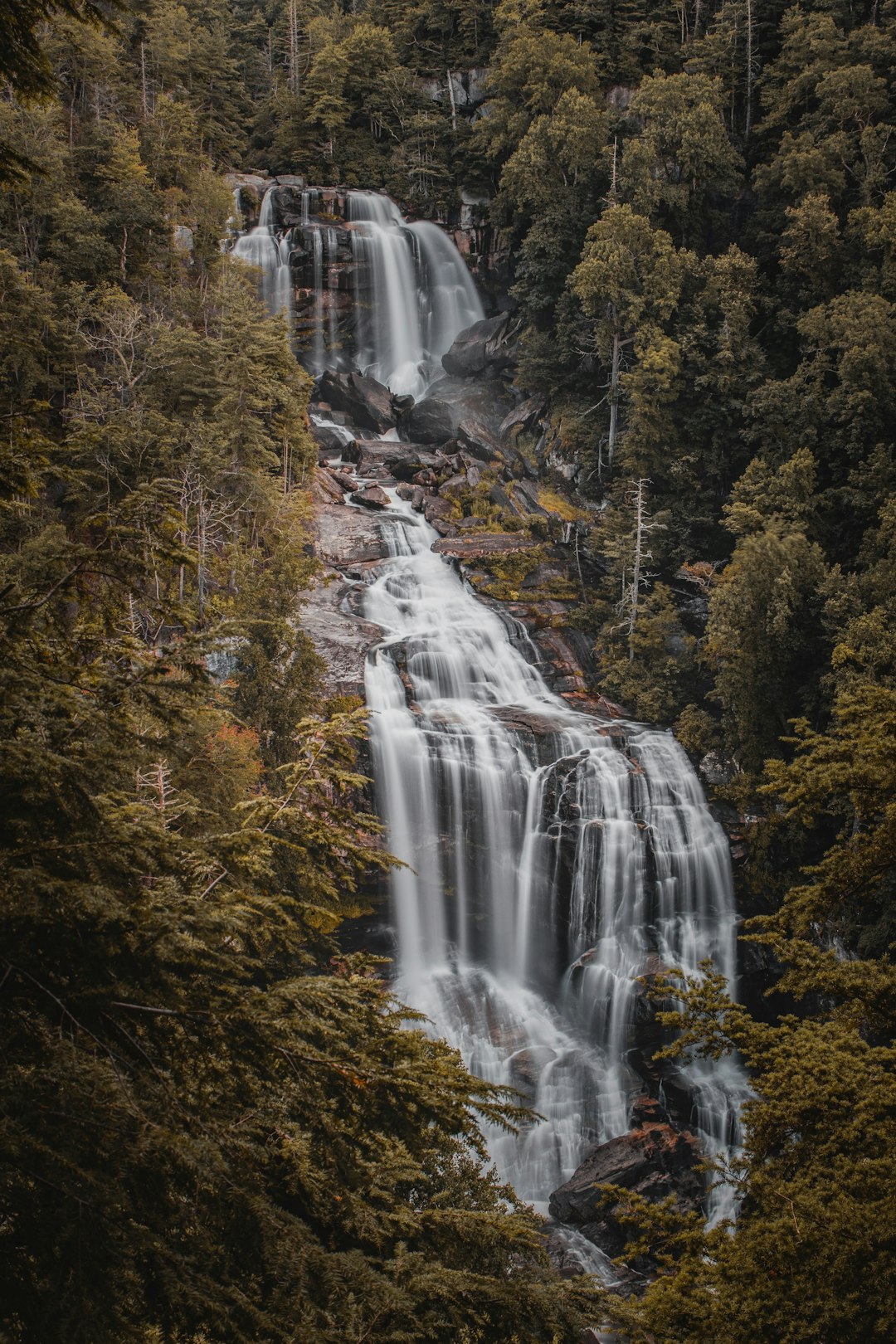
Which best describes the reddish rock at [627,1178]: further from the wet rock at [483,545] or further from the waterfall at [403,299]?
the waterfall at [403,299]

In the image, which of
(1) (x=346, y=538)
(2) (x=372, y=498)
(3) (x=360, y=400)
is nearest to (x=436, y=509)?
(2) (x=372, y=498)

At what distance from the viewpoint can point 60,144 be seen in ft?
105

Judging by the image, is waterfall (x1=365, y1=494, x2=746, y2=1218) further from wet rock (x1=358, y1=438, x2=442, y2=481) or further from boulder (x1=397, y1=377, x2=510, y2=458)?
boulder (x1=397, y1=377, x2=510, y2=458)

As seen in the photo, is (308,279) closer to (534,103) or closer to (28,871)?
(534,103)

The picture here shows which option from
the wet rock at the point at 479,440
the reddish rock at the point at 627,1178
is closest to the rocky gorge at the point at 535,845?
the reddish rock at the point at 627,1178

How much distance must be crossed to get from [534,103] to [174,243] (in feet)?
60.3

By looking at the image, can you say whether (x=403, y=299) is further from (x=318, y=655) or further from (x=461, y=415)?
(x=318, y=655)

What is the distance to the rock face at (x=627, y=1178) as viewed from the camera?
16923 mm

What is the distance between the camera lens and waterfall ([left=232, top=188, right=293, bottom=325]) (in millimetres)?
43438

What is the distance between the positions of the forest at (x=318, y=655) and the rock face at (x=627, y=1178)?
1588 millimetres

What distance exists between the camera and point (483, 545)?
109 ft

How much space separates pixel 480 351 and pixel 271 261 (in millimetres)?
11741

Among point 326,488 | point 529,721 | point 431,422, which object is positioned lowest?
point 529,721

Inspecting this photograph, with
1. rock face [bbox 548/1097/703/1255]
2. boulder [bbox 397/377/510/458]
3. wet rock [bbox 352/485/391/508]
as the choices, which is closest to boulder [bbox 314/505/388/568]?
wet rock [bbox 352/485/391/508]
